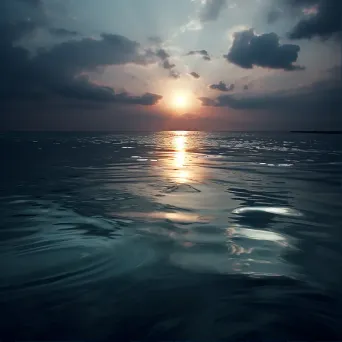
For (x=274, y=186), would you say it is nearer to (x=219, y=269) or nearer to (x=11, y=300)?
(x=219, y=269)

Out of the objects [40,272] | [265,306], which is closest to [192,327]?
[265,306]

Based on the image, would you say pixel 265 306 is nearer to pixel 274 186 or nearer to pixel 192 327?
pixel 192 327

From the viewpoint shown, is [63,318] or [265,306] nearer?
[63,318]

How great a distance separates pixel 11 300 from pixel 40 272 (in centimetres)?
78

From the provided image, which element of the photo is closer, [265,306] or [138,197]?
[265,306]

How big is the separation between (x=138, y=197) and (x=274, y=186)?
599 centimetres

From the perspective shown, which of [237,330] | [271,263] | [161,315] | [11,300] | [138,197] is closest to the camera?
[237,330]

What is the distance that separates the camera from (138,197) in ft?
35.4

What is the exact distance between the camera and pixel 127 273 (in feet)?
16.0

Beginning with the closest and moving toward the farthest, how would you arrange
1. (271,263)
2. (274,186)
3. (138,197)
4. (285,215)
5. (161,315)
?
(161,315) → (271,263) → (285,215) → (138,197) → (274,186)

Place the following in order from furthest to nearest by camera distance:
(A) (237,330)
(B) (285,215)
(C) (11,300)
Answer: (B) (285,215), (C) (11,300), (A) (237,330)

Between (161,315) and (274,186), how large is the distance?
10448mm

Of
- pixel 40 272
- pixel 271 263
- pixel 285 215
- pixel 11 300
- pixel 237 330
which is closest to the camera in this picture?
pixel 237 330

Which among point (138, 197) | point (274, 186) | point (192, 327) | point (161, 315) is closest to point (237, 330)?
point (192, 327)
